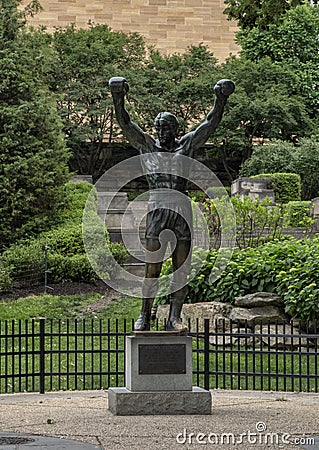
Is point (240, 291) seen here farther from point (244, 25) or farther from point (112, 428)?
point (112, 428)

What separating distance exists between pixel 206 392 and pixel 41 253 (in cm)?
1092

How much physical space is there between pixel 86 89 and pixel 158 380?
1031 inches

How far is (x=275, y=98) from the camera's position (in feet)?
116

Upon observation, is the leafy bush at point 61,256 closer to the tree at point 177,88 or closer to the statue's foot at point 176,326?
the statue's foot at point 176,326

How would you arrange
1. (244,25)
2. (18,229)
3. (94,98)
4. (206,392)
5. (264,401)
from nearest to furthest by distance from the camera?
1. (206,392)
2. (264,401)
3. (244,25)
4. (18,229)
5. (94,98)

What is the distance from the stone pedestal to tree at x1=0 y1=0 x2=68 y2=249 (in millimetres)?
12408

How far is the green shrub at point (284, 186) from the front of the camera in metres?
28.2

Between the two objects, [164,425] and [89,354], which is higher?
[164,425]

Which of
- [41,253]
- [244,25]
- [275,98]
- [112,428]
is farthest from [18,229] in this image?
[275,98]

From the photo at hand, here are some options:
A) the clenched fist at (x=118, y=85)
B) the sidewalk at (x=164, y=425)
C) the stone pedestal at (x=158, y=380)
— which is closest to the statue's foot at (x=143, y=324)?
the stone pedestal at (x=158, y=380)

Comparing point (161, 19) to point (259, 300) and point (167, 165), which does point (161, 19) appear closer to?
point (259, 300)

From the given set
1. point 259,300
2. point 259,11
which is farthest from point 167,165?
point 259,300

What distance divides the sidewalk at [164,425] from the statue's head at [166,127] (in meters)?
3.02

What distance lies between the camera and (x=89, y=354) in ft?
45.5
